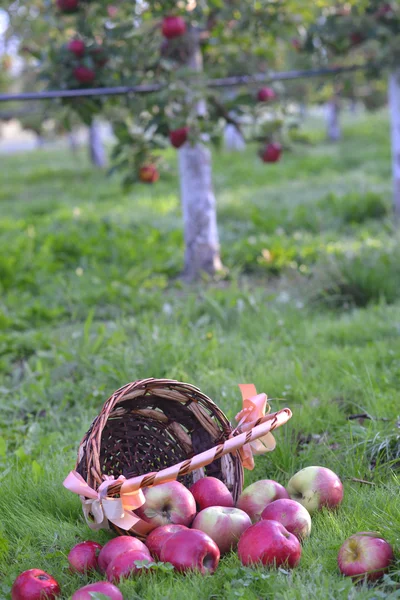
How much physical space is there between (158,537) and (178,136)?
3.41 m

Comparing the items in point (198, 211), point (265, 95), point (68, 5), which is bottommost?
point (198, 211)

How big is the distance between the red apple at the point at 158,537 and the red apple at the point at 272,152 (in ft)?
13.1

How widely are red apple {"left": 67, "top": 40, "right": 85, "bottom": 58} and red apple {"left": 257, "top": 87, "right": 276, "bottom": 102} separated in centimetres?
140

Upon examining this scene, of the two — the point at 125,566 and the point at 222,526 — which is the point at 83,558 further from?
the point at 222,526

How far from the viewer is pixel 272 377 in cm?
367

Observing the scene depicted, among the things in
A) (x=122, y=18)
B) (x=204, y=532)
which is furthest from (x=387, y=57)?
(x=204, y=532)

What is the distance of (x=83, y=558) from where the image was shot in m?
2.19

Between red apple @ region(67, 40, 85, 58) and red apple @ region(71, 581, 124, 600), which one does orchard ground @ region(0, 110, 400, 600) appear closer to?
red apple @ region(71, 581, 124, 600)

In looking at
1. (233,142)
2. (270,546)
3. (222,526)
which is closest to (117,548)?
(222,526)

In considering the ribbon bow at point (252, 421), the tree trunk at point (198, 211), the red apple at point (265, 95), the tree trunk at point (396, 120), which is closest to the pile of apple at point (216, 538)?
the ribbon bow at point (252, 421)

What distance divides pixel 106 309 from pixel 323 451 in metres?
2.90

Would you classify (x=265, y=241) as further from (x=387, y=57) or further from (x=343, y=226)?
(x=387, y=57)

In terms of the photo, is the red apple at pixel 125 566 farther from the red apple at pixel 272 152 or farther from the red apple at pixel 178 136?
the red apple at pixel 272 152

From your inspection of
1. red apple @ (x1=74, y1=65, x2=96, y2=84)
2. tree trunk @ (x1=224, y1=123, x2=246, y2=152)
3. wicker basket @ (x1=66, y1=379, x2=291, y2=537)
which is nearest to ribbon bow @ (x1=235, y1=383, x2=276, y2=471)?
wicker basket @ (x1=66, y1=379, x2=291, y2=537)
